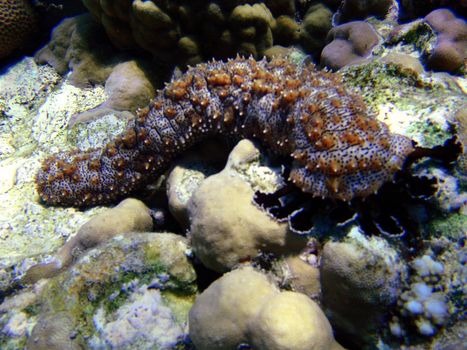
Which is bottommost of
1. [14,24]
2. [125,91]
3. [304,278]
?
[304,278]

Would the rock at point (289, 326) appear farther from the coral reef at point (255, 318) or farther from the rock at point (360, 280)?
the rock at point (360, 280)

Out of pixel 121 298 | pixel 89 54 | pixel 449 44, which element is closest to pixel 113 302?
pixel 121 298

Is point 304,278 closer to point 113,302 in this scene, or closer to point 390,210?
point 390,210

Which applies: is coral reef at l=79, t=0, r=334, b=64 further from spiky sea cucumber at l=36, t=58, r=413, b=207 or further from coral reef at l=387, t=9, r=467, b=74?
coral reef at l=387, t=9, r=467, b=74

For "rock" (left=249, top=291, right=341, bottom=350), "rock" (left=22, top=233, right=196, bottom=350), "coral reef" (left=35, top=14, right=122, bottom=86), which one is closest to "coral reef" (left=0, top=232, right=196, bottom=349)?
"rock" (left=22, top=233, right=196, bottom=350)

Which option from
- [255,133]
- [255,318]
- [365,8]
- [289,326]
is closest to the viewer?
[289,326]

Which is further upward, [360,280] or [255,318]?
[360,280]
